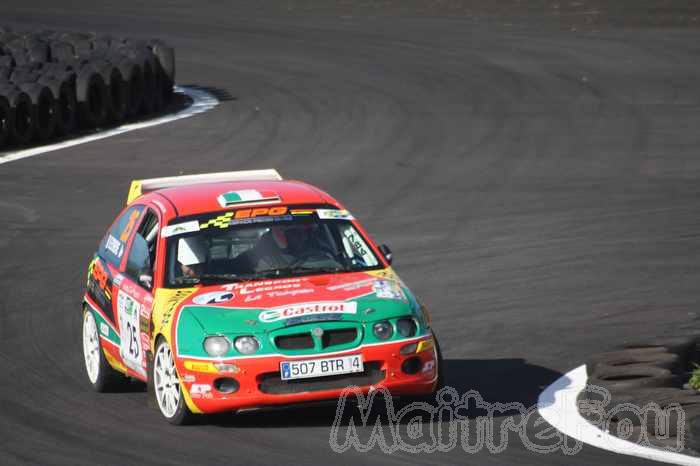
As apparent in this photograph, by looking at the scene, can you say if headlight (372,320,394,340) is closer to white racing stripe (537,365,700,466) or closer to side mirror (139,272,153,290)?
white racing stripe (537,365,700,466)

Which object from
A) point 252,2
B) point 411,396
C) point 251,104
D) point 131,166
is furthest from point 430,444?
point 252,2

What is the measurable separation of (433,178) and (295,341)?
10.5 metres

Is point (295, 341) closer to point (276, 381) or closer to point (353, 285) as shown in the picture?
point (276, 381)

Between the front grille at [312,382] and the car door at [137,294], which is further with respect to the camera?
the car door at [137,294]

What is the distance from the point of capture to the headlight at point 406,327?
873 cm

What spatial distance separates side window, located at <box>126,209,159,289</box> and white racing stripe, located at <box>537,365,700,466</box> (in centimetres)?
268

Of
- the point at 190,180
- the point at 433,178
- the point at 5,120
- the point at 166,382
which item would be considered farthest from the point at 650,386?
the point at 5,120

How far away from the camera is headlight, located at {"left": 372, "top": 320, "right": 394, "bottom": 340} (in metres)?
8.65

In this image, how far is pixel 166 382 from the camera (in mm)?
8891

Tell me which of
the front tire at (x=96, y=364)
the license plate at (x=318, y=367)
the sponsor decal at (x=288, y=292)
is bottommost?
→ the front tire at (x=96, y=364)

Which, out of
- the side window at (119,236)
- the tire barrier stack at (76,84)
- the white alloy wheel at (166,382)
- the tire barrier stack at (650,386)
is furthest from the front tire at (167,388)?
the tire barrier stack at (76,84)

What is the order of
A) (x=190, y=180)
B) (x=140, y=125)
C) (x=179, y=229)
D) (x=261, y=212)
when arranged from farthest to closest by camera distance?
(x=140, y=125) → (x=190, y=180) → (x=261, y=212) → (x=179, y=229)

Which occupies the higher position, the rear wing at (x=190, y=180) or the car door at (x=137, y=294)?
the rear wing at (x=190, y=180)

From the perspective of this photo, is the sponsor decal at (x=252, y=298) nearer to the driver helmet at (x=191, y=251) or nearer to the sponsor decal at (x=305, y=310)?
the sponsor decal at (x=305, y=310)
